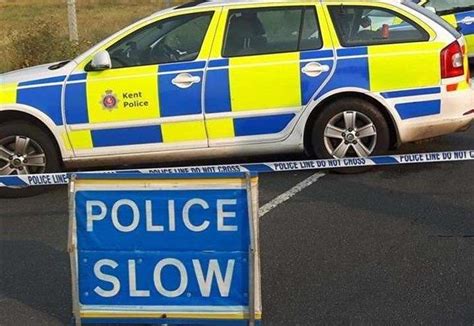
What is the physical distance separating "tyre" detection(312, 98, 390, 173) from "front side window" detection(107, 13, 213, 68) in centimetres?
119

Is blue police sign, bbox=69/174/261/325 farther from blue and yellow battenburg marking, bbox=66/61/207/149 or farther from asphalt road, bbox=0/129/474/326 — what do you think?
blue and yellow battenburg marking, bbox=66/61/207/149

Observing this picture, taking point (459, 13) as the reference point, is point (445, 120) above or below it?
below

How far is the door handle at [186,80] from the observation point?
5723 mm

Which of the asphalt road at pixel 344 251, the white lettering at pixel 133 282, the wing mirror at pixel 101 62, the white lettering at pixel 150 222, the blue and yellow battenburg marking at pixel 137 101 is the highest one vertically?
the wing mirror at pixel 101 62

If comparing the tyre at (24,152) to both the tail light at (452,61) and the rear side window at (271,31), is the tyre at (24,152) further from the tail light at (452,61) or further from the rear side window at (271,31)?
the tail light at (452,61)

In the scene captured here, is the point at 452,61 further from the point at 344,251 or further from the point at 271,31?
the point at 344,251

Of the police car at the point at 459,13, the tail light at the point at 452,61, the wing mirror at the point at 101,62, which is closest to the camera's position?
the wing mirror at the point at 101,62

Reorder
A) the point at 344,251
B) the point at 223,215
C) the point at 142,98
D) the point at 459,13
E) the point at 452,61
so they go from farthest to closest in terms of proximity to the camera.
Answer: the point at 459,13 < the point at 452,61 < the point at 142,98 < the point at 344,251 < the point at 223,215

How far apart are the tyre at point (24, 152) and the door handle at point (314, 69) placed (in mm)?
2147

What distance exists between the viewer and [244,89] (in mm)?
5730

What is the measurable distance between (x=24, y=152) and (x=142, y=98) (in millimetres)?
1086

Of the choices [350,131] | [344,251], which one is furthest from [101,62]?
[344,251]

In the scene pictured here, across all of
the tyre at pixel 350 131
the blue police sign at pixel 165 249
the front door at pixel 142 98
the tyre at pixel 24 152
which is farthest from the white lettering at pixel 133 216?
the tyre at pixel 350 131

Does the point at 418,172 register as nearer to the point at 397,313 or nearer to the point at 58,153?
the point at 397,313
